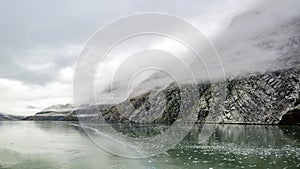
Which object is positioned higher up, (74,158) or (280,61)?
(280,61)

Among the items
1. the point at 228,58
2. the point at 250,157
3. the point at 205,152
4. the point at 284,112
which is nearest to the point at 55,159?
the point at 205,152

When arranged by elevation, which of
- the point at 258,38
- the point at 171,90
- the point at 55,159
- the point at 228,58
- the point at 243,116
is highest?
the point at 258,38

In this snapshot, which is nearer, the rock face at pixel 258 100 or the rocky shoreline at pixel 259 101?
the rocky shoreline at pixel 259 101

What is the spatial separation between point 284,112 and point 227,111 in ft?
94.2

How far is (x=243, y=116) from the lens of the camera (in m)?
122

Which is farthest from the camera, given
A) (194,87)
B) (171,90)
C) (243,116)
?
(171,90)

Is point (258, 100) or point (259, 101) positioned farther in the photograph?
point (258, 100)

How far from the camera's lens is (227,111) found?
131 metres

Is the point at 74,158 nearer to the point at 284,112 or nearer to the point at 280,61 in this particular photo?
the point at 284,112

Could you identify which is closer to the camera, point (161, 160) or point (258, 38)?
point (161, 160)

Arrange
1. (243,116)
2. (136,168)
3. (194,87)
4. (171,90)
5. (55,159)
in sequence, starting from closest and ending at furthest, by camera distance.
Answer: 1. (136,168)
2. (55,159)
3. (243,116)
4. (194,87)
5. (171,90)

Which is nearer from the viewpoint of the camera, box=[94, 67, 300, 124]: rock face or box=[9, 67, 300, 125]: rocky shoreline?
box=[9, 67, 300, 125]: rocky shoreline

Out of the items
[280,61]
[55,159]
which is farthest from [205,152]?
[280,61]

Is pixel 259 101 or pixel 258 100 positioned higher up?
pixel 258 100
